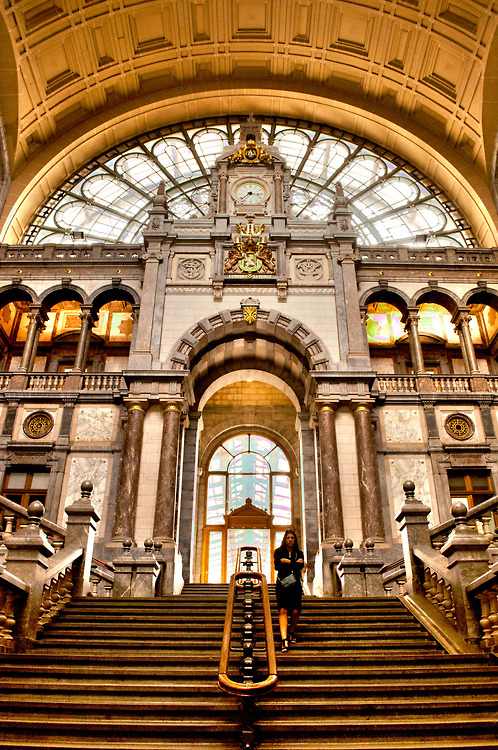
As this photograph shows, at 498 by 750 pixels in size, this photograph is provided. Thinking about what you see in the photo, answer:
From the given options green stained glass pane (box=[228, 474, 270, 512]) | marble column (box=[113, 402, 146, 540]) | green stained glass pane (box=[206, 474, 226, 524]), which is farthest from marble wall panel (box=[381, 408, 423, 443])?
green stained glass pane (box=[206, 474, 226, 524])

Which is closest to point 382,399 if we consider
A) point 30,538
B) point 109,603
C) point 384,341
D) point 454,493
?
point 454,493

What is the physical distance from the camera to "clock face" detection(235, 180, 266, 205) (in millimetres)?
19250

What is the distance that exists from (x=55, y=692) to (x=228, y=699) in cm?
157

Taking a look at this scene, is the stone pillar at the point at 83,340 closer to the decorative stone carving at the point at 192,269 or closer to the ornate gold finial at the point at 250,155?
the decorative stone carving at the point at 192,269

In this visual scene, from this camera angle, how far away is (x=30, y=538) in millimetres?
7723

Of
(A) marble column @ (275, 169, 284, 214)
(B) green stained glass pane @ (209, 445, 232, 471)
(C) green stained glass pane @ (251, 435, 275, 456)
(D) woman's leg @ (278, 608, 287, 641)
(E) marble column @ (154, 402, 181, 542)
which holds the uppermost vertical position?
(A) marble column @ (275, 169, 284, 214)

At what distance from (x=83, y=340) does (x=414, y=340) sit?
30.9 ft

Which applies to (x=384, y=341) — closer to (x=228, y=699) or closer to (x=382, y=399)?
(x=382, y=399)

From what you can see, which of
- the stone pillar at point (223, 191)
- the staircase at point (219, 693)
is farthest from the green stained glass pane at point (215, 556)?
the staircase at point (219, 693)

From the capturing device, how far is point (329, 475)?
15242 millimetres

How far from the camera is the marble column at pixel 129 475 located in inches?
580

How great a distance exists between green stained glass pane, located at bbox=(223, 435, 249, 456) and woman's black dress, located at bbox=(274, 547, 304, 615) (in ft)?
46.0

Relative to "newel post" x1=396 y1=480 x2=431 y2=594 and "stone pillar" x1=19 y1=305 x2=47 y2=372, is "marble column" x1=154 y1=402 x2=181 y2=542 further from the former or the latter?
"newel post" x1=396 y1=480 x2=431 y2=594

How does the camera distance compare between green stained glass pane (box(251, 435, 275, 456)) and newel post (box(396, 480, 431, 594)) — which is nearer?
newel post (box(396, 480, 431, 594))
